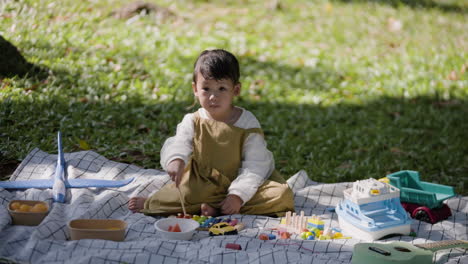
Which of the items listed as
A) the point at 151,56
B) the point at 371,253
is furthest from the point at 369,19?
the point at 371,253

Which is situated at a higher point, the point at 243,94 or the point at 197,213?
the point at 243,94

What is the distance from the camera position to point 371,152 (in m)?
5.27

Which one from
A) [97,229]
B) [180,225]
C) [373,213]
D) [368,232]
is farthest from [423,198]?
[97,229]

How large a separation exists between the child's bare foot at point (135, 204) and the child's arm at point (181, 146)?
0.83ft

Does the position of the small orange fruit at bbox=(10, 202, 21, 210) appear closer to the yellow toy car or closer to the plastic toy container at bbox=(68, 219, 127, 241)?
the plastic toy container at bbox=(68, 219, 127, 241)

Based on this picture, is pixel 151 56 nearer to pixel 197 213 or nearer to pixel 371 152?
pixel 371 152

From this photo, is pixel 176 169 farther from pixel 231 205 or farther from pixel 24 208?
pixel 24 208

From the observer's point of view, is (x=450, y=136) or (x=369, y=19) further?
(x=369, y=19)

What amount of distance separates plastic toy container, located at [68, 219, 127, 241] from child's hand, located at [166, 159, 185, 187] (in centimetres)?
51

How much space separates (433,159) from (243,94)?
2.10 metres

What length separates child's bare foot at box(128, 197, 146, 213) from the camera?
11.7ft

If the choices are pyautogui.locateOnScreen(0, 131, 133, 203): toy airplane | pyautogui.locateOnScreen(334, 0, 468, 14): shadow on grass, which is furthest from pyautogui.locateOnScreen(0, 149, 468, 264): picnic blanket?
pyautogui.locateOnScreen(334, 0, 468, 14): shadow on grass

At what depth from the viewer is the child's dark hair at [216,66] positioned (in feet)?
11.6

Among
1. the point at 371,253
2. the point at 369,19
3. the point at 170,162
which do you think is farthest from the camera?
the point at 369,19
